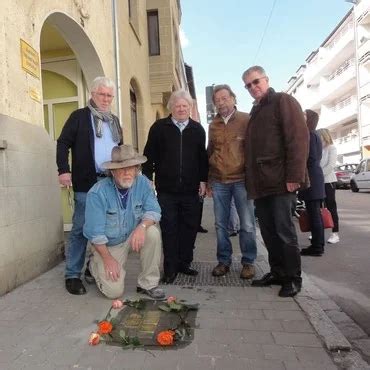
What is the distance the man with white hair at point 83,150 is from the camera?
4.32 meters

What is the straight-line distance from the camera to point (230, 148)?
4652 millimetres

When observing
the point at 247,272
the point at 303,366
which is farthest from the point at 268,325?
the point at 247,272

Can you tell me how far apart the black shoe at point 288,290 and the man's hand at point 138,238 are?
1371 mm

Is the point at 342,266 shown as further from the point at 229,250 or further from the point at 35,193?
the point at 35,193

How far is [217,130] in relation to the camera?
15.6 feet

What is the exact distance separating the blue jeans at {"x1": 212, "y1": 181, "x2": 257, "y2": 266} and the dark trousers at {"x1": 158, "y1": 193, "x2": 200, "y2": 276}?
0.28 m

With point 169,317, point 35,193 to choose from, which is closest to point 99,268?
point 169,317

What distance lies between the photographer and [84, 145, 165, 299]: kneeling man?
3863mm

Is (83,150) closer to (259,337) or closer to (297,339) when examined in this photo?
(259,337)

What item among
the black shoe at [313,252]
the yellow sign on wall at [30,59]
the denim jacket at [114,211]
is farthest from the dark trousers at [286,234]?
the yellow sign on wall at [30,59]

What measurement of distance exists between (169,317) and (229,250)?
1.57m

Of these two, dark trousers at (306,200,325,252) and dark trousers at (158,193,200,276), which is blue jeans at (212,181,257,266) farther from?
dark trousers at (306,200,325,252)

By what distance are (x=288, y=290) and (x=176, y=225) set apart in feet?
4.68

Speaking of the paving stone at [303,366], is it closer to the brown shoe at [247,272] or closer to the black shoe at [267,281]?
the black shoe at [267,281]
